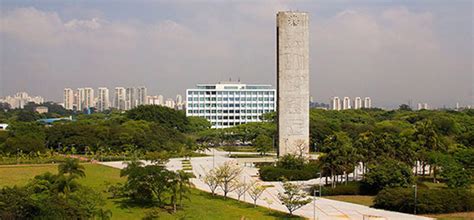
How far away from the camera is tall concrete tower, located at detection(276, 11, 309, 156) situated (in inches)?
1743

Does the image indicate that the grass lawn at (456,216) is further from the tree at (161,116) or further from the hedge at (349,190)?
the tree at (161,116)

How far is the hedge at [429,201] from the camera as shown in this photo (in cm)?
2545

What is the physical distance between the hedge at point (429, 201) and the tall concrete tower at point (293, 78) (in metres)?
17.8

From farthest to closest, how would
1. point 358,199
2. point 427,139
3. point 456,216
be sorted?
point 427,139
point 358,199
point 456,216

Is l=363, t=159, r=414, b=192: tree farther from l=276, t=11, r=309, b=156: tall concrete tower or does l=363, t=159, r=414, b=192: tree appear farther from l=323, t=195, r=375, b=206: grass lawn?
l=276, t=11, r=309, b=156: tall concrete tower

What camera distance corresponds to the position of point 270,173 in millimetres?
36344

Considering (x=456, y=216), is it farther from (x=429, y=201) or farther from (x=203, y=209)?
(x=203, y=209)

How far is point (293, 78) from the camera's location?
44438 millimetres

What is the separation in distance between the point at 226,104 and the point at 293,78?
5952cm

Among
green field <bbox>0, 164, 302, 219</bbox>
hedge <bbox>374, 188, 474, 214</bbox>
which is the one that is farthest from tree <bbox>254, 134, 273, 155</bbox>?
hedge <bbox>374, 188, 474, 214</bbox>

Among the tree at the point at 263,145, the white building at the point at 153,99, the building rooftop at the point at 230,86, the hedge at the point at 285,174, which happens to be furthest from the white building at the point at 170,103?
the hedge at the point at 285,174

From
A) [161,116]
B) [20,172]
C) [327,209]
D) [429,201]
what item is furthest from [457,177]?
[161,116]

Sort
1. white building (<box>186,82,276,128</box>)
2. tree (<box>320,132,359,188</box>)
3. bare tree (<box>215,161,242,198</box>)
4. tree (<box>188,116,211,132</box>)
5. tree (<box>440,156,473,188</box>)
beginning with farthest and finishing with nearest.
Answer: white building (<box>186,82,276,128</box>) < tree (<box>188,116,211,132</box>) < tree (<box>320,132,359,188</box>) < bare tree (<box>215,161,242,198</box>) < tree (<box>440,156,473,188</box>)

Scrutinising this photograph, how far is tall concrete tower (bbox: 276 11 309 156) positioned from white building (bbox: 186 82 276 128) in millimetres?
58628
